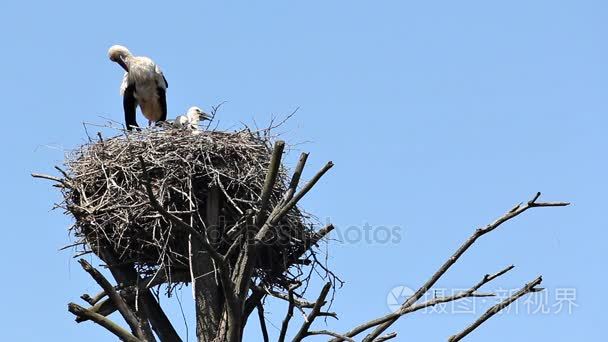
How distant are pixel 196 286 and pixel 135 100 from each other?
5.01 meters

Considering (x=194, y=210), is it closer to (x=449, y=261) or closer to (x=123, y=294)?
(x=123, y=294)

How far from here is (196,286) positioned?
7508 mm

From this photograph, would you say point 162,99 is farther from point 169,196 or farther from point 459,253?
point 459,253

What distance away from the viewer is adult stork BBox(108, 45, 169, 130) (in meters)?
12.0

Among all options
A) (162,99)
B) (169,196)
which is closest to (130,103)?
(162,99)

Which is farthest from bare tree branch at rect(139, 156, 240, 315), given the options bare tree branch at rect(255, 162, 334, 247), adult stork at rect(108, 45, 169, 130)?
adult stork at rect(108, 45, 169, 130)

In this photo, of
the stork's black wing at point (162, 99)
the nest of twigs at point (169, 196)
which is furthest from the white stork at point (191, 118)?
the stork's black wing at point (162, 99)

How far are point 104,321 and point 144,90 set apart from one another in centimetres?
624

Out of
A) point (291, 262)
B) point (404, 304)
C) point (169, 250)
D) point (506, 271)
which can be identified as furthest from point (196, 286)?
point (506, 271)

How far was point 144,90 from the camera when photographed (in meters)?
12.0

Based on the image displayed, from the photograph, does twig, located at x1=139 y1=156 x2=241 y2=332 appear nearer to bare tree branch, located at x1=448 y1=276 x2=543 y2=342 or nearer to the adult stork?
bare tree branch, located at x1=448 y1=276 x2=543 y2=342

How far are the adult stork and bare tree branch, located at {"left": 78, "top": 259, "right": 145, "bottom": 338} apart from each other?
5707mm

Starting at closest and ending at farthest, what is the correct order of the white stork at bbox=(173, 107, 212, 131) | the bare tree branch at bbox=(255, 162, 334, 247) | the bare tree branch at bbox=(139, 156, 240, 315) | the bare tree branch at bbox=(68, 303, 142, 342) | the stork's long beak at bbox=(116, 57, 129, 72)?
the bare tree branch at bbox=(139, 156, 240, 315), the bare tree branch at bbox=(68, 303, 142, 342), the bare tree branch at bbox=(255, 162, 334, 247), the white stork at bbox=(173, 107, 212, 131), the stork's long beak at bbox=(116, 57, 129, 72)

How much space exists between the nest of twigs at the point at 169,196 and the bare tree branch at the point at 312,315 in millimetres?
1381
